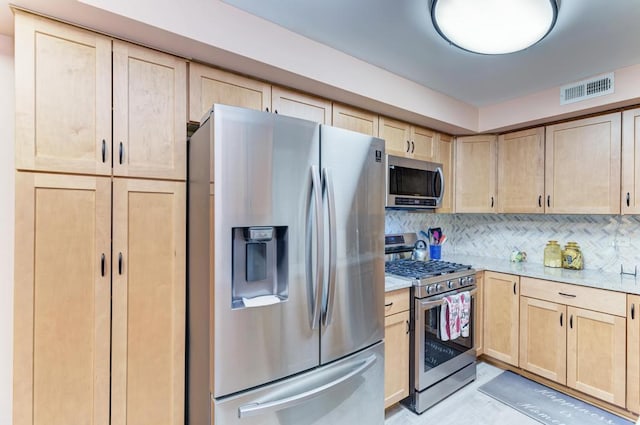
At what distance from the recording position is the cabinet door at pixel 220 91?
1626mm

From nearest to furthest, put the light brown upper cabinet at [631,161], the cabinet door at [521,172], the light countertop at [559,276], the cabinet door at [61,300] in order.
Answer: the cabinet door at [61,300]
the light countertop at [559,276]
the light brown upper cabinet at [631,161]
the cabinet door at [521,172]

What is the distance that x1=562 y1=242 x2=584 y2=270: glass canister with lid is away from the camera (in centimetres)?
275

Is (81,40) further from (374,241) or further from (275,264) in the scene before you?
(374,241)

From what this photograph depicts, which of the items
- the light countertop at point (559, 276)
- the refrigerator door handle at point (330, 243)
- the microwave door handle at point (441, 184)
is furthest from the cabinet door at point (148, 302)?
the microwave door handle at point (441, 184)

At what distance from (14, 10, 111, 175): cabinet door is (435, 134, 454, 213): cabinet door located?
2661 millimetres

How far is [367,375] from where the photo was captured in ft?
5.62

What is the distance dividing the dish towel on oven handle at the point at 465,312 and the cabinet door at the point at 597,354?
703 millimetres

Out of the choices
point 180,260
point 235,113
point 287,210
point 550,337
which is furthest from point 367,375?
point 550,337

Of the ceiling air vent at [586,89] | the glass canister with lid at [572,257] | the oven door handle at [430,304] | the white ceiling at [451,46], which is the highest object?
the white ceiling at [451,46]

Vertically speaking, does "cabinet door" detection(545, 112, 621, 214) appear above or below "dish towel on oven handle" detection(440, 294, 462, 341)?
above

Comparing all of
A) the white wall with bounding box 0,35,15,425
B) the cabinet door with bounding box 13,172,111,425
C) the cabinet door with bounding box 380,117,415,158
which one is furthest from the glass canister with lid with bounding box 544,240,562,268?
the white wall with bounding box 0,35,15,425

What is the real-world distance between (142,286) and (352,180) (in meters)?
1.14

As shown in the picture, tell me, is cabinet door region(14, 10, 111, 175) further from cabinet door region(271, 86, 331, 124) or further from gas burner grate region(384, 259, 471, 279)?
gas burner grate region(384, 259, 471, 279)

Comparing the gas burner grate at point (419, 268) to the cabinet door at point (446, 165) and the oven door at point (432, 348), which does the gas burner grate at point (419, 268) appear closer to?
the oven door at point (432, 348)
